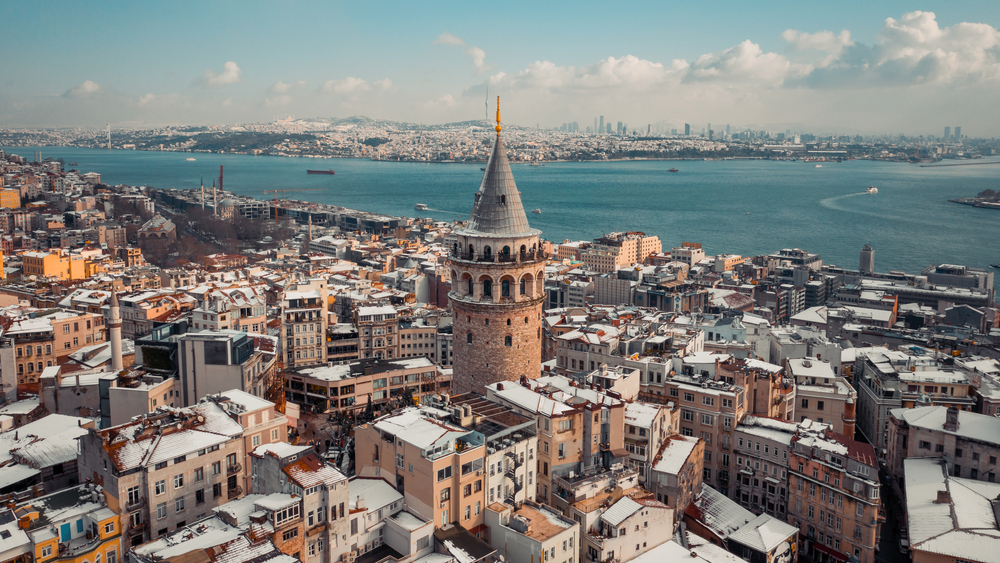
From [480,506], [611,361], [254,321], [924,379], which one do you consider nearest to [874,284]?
[924,379]

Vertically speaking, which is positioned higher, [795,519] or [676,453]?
[676,453]

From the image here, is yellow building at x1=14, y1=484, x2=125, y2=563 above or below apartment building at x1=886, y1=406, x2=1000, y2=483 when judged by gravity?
above

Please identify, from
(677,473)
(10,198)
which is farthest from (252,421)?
(10,198)

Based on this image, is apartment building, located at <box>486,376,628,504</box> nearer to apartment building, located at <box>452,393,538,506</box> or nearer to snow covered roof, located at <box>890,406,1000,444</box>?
apartment building, located at <box>452,393,538,506</box>

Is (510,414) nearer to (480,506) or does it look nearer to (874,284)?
(480,506)

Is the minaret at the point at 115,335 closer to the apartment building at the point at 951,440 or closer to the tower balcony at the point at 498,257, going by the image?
the tower balcony at the point at 498,257

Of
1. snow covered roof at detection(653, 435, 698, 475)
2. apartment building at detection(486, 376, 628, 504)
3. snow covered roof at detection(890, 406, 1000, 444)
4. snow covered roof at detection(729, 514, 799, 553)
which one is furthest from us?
snow covered roof at detection(890, 406, 1000, 444)

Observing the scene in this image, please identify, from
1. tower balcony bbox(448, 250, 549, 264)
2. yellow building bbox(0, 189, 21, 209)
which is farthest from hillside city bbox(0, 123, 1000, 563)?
yellow building bbox(0, 189, 21, 209)

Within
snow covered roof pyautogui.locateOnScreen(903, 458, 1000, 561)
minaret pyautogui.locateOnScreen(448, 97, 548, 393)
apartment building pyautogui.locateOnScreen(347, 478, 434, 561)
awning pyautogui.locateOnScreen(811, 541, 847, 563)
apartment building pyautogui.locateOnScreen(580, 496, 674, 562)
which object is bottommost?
awning pyautogui.locateOnScreen(811, 541, 847, 563)
